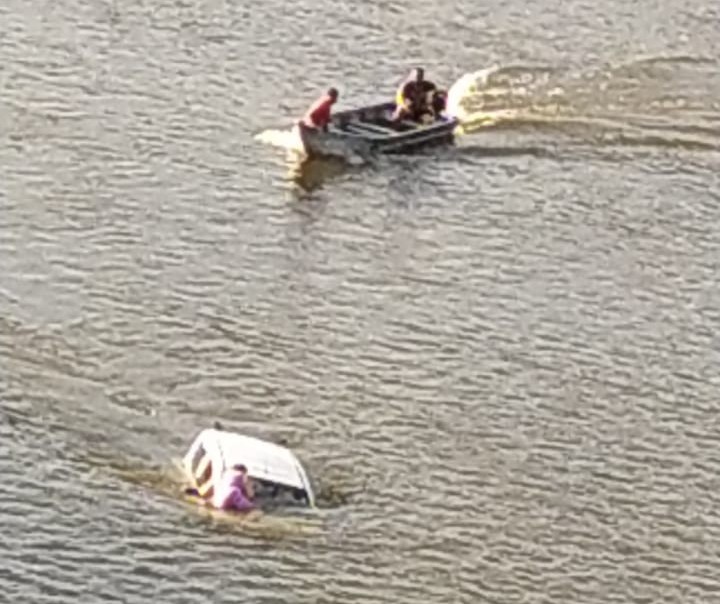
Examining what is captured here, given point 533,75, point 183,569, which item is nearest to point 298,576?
point 183,569

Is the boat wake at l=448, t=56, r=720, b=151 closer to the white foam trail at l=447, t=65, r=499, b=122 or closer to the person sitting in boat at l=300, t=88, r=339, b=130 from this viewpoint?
the white foam trail at l=447, t=65, r=499, b=122

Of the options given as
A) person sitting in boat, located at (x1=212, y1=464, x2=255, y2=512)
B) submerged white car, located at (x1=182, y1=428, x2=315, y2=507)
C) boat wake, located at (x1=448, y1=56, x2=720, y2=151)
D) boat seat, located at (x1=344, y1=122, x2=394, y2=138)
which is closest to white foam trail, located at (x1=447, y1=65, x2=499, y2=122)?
boat wake, located at (x1=448, y1=56, x2=720, y2=151)

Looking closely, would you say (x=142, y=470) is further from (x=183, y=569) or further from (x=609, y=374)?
(x=609, y=374)

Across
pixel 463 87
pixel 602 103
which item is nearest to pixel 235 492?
pixel 463 87

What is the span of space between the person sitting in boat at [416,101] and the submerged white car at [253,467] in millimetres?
12296

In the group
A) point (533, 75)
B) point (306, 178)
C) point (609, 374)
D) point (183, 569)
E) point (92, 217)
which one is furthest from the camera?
point (533, 75)

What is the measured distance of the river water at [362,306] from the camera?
2825cm

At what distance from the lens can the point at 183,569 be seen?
2750cm

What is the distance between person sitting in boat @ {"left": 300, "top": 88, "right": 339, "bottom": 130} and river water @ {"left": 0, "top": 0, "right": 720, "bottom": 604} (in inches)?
28.4

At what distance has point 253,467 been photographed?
2861cm

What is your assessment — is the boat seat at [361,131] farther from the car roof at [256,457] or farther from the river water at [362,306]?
the car roof at [256,457]

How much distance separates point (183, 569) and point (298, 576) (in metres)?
1.40

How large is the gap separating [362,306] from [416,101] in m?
7.37

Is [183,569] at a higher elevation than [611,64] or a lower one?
lower
